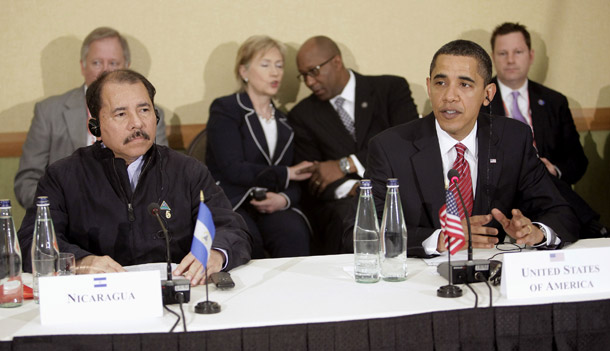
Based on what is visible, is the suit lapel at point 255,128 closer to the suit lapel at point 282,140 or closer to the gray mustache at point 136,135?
the suit lapel at point 282,140

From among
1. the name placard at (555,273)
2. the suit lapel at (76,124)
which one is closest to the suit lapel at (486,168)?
the name placard at (555,273)

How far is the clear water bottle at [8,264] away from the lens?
6.53ft

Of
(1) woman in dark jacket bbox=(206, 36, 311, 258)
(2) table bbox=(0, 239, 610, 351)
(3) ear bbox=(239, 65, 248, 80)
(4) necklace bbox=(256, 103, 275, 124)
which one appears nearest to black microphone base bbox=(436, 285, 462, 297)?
(2) table bbox=(0, 239, 610, 351)

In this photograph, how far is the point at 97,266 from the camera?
2.21 metres

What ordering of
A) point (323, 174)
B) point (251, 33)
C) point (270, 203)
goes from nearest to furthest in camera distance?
point (270, 203), point (323, 174), point (251, 33)

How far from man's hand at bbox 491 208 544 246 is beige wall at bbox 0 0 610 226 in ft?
8.39

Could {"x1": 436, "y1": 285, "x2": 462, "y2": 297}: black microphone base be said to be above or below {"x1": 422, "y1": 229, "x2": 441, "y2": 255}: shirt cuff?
below

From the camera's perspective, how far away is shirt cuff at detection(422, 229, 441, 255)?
2.41 m

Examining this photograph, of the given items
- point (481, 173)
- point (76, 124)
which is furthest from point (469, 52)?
point (76, 124)

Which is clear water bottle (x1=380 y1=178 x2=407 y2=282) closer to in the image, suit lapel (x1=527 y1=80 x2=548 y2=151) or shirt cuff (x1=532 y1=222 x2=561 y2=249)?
shirt cuff (x1=532 y1=222 x2=561 y2=249)

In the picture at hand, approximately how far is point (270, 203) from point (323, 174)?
359 millimetres

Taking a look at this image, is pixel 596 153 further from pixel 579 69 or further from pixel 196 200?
pixel 196 200

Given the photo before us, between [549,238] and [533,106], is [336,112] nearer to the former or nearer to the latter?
[533,106]

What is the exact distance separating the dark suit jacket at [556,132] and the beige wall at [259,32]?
55cm
